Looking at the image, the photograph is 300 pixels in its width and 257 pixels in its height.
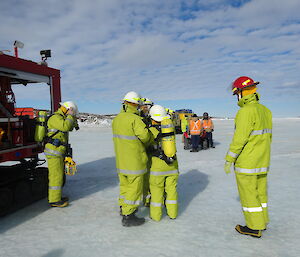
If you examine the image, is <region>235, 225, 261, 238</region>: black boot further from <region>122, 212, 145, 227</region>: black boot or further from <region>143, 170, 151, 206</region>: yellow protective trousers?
<region>143, 170, 151, 206</region>: yellow protective trousers

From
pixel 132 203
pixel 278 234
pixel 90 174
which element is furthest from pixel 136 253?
pixel 90 174

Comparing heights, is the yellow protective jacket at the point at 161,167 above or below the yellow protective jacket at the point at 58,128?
below

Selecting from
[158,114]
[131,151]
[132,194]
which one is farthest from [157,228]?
[158,114]

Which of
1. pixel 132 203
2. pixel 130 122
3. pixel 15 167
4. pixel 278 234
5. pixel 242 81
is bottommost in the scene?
pixel 278 234

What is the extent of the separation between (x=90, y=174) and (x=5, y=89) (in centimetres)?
345

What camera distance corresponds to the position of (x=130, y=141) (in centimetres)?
365

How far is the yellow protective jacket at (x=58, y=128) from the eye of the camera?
14.6 feet

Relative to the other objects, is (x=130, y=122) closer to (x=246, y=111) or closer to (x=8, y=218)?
(x=246, y=111)

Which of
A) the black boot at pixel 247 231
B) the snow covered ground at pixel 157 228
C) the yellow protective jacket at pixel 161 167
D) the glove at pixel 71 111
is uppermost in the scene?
the glove at pixel 71 111

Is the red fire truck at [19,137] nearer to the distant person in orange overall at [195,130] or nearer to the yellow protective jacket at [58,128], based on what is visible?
the yellow protective jacket at [58,128]

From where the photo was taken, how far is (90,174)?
281 inches

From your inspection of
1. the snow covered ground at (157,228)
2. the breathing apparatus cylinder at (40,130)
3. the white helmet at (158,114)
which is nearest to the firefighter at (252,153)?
the snow covered ground at (157,228)

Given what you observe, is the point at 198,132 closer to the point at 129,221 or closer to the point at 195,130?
the point at 195,130

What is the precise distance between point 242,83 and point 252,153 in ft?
3.15
